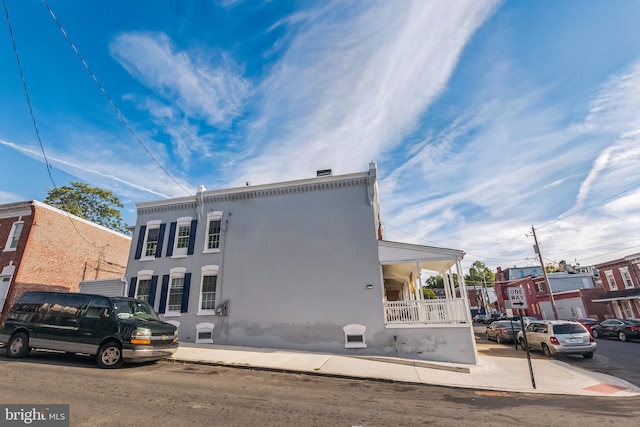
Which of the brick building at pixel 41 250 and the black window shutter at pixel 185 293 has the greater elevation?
the brick building at pixel 41 250

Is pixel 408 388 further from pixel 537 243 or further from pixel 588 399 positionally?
pixel 537 243

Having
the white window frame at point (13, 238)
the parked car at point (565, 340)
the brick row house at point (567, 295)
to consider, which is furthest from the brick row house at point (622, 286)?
the white window frame at point (13, 238)

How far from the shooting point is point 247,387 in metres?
7.01

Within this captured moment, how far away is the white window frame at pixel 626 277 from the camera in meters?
29.3

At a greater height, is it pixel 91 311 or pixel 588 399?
pixel 91 311

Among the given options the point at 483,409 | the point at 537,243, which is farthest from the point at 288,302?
the point at 537,243

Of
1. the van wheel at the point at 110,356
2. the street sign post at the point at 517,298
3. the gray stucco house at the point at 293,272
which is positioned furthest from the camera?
the gray stucco house at the point at 293,272

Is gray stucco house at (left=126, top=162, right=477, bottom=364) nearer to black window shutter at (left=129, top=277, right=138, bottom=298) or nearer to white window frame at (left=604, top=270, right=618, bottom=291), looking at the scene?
black window shutter at (left=129, top=277, right=138, bottom=298)

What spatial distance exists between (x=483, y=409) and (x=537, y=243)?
29.4 m

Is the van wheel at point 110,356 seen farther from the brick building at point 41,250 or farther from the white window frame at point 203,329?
the brick building at point 41,250

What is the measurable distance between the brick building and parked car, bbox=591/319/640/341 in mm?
37468

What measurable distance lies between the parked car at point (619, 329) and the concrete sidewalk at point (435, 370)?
13281 millimetres

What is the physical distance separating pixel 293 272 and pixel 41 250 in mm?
16858
